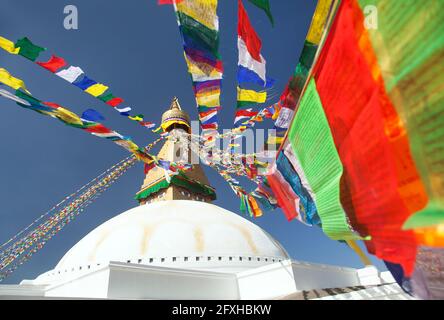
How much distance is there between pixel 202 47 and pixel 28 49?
9.77 ft

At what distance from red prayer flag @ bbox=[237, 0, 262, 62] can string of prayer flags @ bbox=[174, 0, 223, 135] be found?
1.14 feet

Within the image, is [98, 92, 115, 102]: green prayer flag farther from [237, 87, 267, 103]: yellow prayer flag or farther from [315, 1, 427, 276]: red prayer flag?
[315, 1, 427, 276]: red prayer flag

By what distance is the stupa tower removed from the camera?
14914mm

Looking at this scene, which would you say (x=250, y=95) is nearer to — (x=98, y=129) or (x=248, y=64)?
(x=248, y=64)

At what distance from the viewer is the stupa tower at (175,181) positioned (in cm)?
1491

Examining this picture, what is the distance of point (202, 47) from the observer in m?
4.52

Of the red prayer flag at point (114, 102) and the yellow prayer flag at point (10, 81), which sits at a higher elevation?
the red prayer flag at point (114, 102)

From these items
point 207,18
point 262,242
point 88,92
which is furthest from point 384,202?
point 262,242

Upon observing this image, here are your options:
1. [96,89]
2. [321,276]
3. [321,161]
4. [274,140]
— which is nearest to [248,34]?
[274,140]

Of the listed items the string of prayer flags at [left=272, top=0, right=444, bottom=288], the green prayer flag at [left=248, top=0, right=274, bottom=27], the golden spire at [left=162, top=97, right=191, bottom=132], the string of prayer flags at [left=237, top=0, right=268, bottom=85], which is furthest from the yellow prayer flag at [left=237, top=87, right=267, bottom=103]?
the golden spire at [left=162, top=97, right=191, bottom=132]

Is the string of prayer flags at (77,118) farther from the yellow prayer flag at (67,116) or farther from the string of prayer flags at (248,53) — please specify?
the string of prayer flags at (248,53)

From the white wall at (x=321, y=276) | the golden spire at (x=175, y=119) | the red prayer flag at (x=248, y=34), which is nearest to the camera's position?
the red prayer flag at (x=248, y=34)

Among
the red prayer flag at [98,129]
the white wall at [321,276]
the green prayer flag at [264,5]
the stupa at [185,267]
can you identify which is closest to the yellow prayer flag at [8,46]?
the red prayer flag at [98,129]

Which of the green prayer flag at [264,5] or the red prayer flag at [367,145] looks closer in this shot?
the red prayer flag at [367,145]
